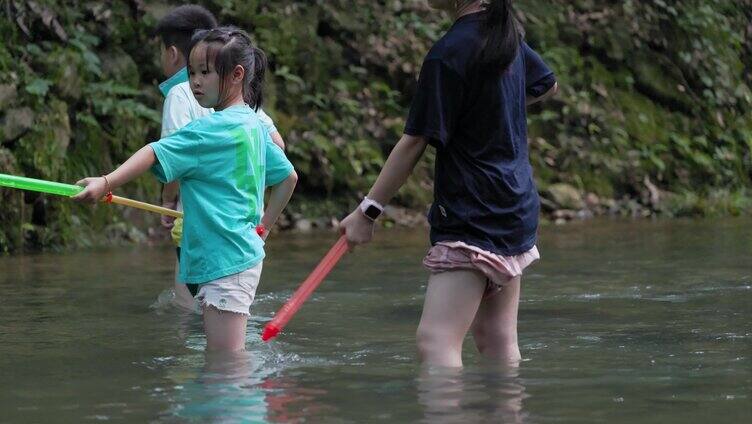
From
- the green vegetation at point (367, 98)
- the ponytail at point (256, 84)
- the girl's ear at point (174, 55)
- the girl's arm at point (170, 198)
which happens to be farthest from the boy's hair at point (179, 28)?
the green vegetation at point (367, 98)

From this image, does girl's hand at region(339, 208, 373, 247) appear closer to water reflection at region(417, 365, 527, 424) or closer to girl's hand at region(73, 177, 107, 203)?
water reflection at region(417, 365, 527, 424)

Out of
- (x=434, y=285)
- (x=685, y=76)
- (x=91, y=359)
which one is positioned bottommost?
(x=91, y=359)

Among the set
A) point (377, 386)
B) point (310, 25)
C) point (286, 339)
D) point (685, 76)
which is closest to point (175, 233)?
point (286, 339)

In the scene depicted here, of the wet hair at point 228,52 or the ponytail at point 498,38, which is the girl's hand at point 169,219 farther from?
the ponytail at point 498,38

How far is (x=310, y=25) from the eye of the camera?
47.8ft

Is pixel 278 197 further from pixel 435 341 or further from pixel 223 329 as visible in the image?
pixel 435 341

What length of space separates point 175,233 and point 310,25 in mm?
8195

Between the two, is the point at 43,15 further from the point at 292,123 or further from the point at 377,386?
the point at 377,386

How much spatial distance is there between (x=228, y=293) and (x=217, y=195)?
0.38 metres

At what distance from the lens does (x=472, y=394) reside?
4.84m

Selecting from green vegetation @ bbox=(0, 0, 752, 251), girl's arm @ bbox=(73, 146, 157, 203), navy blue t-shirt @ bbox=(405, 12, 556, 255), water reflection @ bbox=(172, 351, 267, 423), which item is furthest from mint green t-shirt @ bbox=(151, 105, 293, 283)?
green vegetation @ bbox=(0, 0, 752, 251)

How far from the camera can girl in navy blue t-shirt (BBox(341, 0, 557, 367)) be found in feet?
15.5

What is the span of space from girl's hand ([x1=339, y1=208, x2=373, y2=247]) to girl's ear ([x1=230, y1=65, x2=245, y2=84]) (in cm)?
107

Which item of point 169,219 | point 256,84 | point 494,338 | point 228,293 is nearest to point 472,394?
point 494,338
